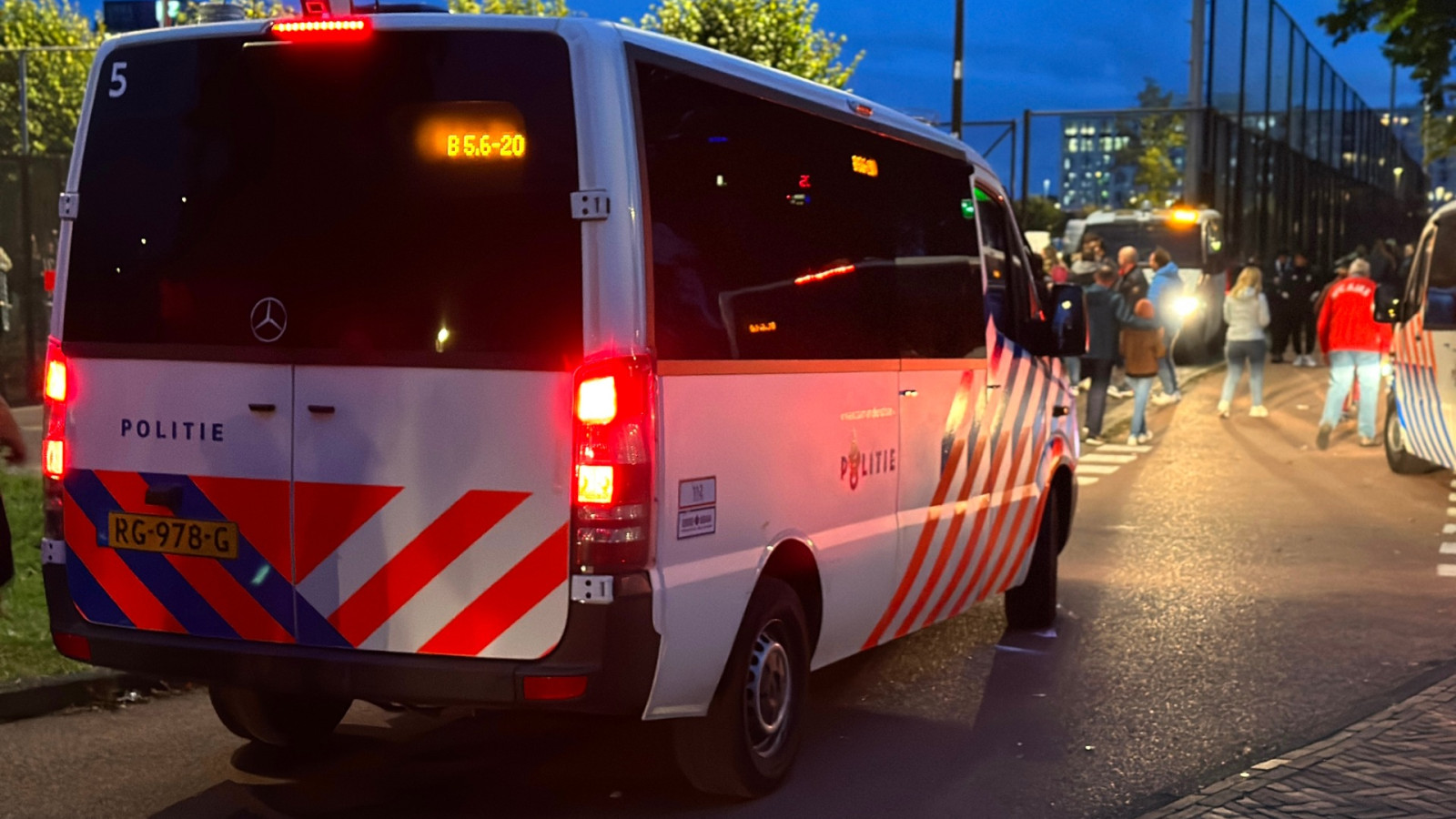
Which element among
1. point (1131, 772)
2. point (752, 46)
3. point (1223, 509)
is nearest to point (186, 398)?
point (1131, 772)

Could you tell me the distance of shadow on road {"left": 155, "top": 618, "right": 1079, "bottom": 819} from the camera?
566 centimetres

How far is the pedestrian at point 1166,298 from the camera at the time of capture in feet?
68.3

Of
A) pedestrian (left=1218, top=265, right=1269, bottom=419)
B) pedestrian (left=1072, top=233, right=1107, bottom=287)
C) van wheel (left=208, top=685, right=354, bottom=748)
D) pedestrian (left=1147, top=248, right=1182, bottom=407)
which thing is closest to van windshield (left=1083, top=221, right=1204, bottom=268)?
pedestrian (left=1147, top=248, right=1182, bottom=407)

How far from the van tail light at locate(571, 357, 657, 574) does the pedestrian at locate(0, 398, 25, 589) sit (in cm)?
141

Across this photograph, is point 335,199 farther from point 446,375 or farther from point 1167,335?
point 1167,335

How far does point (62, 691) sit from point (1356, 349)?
15.3m

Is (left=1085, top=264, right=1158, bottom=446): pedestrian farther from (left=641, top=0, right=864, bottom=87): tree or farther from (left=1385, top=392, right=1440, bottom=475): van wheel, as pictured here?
(left=641, top=0, right=864, bottom=87): tree

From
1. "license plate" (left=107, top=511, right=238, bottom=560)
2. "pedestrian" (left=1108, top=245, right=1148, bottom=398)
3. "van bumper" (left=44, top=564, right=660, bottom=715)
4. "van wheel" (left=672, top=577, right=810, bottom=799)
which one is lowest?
"van wheel" (left=672, top=577, right=810, bottom=799)

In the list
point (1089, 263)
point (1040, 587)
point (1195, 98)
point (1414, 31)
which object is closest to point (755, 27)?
point (1195, 98)

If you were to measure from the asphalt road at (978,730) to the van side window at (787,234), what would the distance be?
54.5 inches

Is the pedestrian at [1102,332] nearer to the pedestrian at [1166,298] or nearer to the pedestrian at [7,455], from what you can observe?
the pedestrian at [1166,298]

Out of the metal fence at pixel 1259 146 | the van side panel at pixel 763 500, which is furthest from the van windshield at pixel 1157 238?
the van side panel at pixel 763 500

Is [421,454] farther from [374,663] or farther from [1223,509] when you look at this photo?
[1223,509]

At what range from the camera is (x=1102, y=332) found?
19312mm
